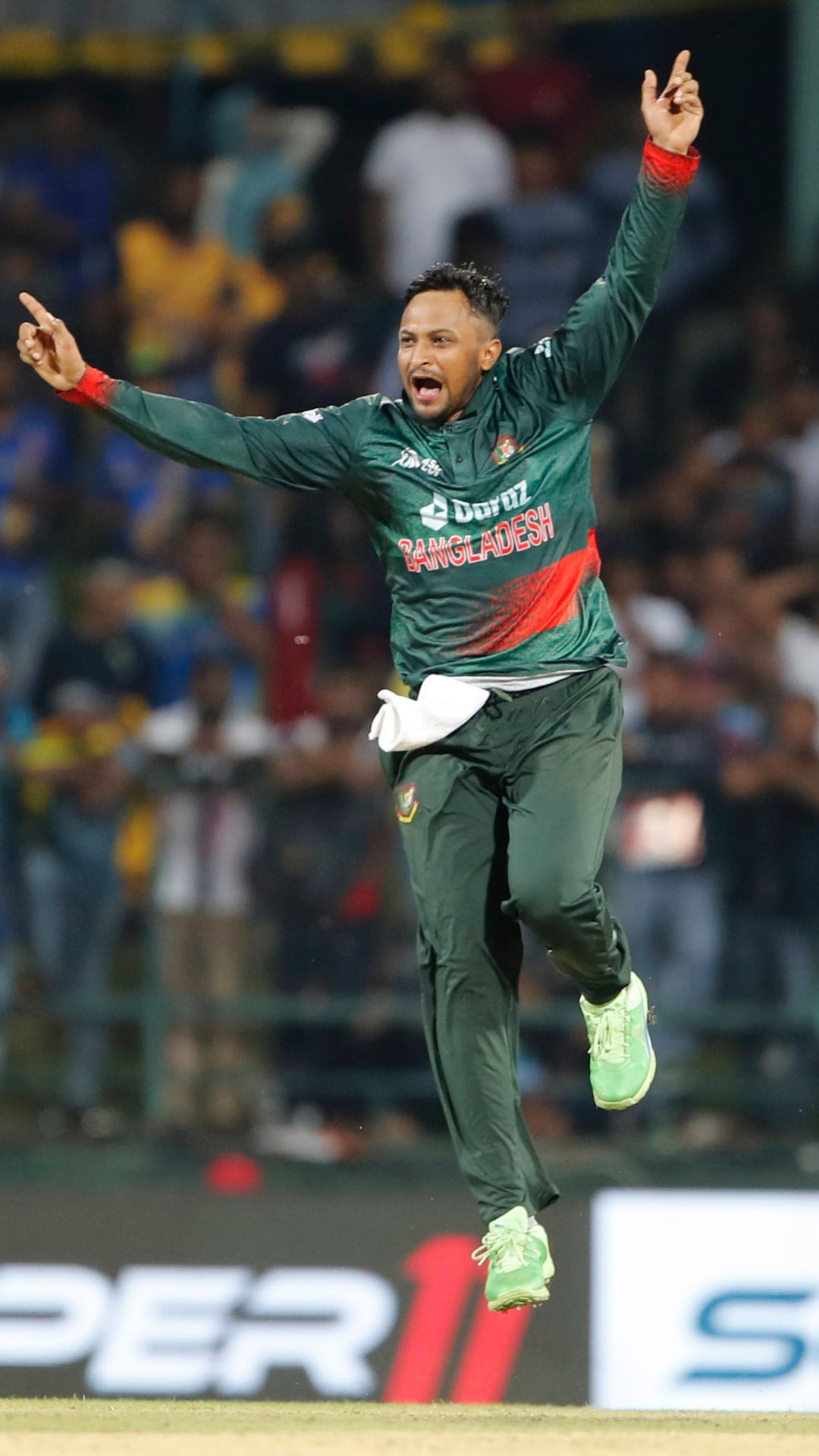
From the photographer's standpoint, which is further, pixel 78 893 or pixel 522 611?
pixel 78 893

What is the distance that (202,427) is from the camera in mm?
5957

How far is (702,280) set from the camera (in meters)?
11.6

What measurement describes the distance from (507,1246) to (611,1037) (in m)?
0.64

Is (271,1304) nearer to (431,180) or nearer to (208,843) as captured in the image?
(208,843)

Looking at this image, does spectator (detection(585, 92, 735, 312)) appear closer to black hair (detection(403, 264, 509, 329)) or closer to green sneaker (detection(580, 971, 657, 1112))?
black hair (detection(403, 264, 509, 329))

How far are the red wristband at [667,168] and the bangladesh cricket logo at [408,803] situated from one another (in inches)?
67.0

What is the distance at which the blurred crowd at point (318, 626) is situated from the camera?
927cm

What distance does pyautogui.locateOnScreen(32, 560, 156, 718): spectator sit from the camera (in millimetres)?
10250

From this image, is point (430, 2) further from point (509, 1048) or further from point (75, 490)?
point (509, 1048)

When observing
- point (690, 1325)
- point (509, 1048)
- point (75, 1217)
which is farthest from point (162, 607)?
point (509, 1048)

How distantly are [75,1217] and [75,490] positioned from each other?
4253 millimetres

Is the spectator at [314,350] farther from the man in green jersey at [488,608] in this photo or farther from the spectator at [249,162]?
the man in green jersey at [488,608]

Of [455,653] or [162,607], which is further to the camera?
[162,607]

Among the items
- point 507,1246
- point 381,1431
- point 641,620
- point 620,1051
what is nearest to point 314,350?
point 641,620
